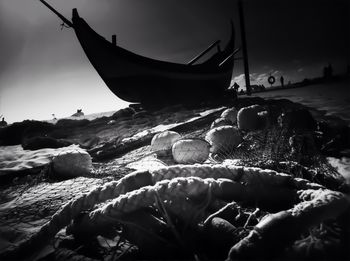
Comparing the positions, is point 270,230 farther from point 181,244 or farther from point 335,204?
point 181,244

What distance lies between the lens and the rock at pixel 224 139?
3.60 meters

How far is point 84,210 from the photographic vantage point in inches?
68.0

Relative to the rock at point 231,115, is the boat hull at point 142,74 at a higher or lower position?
higher

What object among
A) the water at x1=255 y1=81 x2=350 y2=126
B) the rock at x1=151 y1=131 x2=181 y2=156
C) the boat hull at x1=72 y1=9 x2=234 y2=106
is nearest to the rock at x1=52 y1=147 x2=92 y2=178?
the rock at x1=151 y1=131 x2=181 y2=156

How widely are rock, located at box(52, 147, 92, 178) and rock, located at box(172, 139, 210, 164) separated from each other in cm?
161

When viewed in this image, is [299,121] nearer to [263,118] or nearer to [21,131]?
[263,118]

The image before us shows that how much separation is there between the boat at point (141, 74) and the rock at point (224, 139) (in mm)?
10443

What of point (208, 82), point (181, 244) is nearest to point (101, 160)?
point (181, 244)

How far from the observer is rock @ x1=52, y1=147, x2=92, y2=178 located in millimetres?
3531

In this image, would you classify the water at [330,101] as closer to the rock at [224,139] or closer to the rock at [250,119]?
the rock at [250,119]

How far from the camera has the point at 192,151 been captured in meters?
3.40

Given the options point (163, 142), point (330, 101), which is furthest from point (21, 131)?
point (330, 101)

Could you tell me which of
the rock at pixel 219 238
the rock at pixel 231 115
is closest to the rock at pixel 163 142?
the rock at pixel 231 115

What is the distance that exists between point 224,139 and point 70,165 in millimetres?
2603
